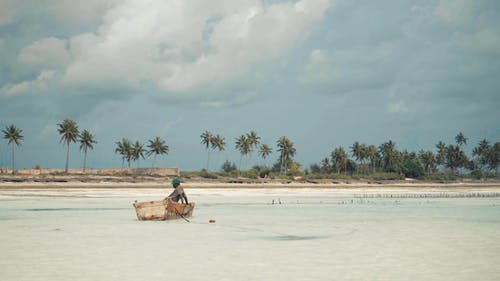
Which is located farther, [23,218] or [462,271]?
[23,218]

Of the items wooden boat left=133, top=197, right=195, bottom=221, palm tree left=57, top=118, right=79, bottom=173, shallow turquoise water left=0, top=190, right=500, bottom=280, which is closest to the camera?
shallow turquoise water left=0, top=190, right=500, bottom=280

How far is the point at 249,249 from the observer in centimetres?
1792

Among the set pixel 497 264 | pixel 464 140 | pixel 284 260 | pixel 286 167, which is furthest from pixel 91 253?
pixel 464 140

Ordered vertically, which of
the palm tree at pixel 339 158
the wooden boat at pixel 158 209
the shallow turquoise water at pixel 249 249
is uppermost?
the palm tree at pixel 339 158

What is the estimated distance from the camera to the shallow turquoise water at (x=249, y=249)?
1363cm

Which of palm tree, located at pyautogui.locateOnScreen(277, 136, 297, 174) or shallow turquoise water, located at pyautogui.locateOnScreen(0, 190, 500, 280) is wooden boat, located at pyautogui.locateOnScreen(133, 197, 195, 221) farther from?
palm tree, located at pyautogui.locateOnScreen(277, 136, 297, 174)

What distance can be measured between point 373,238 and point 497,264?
6.39 metres

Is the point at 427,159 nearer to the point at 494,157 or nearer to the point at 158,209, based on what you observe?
the point at 494,157

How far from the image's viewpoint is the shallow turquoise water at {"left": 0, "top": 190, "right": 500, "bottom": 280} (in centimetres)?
1363

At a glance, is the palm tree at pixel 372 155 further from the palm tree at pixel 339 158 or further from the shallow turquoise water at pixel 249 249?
the shallow turquoise water at pixel 249 249

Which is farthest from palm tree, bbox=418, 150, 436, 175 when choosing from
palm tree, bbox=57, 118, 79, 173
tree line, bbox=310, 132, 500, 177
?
palm tree, bbox=57, 118, 79, 173

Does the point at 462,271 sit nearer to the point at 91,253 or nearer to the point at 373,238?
the point at 373,238

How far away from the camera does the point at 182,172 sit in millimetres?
119062

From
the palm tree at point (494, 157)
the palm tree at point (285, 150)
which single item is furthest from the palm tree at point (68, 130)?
the palm tree at point (494, 157)
